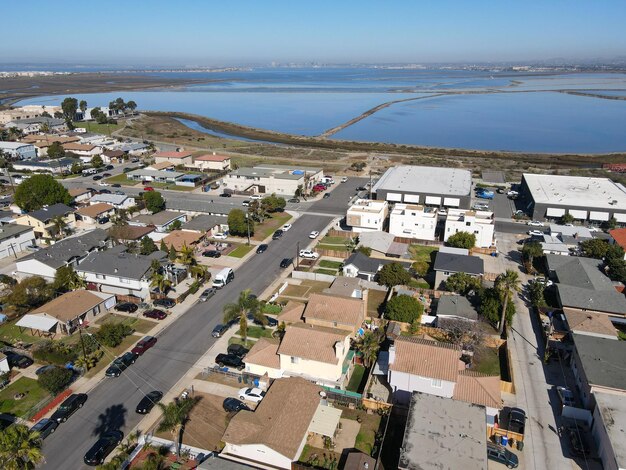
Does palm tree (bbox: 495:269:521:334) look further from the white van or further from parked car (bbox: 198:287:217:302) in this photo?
parked car (bbox: 198:287:217:302)

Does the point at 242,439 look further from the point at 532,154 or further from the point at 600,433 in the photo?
the point at 532,154

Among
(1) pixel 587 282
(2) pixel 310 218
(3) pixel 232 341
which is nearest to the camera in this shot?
(3) pixel 232 341

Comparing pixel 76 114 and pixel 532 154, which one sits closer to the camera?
pixel 532 154

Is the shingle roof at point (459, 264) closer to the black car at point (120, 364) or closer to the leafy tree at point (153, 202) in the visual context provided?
the black car at point (120, 364)

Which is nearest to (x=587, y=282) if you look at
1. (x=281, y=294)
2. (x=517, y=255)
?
(x=517, y=255)

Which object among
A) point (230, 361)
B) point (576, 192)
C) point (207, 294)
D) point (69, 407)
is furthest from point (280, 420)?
point (576, 192)

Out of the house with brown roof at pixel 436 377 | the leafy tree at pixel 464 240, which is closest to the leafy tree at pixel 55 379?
the house with brown roof at pixel 436 377

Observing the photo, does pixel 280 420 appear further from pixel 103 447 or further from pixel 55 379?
pixel 55 379
